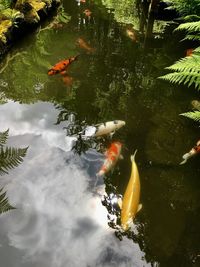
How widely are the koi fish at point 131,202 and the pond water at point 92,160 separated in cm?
12

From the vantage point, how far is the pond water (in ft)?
12.7

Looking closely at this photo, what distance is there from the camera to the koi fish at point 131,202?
405 centimetres

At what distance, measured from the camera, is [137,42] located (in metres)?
9.34

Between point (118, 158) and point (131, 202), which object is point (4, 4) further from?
point (131, 202)

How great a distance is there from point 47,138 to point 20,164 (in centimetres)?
77

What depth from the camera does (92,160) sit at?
507 cm

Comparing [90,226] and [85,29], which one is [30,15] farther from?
[90,226]

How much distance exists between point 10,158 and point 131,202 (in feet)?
5.79

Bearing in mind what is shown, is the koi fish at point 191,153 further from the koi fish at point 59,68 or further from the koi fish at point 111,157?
the koi fish at point 59,68

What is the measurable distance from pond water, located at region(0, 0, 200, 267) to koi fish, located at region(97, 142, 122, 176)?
95mm

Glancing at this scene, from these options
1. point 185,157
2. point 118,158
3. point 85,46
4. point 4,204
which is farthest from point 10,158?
point 85,46

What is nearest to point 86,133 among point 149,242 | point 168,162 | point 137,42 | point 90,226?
point 168,162

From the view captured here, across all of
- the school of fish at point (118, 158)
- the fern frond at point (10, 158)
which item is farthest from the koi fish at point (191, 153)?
the fern frond at point (10, 158)

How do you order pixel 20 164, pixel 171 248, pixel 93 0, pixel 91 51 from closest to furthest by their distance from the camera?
1. pixel 171 248
2. pixel 20 164
3. pixel 91 51
4. pixel 93 0
